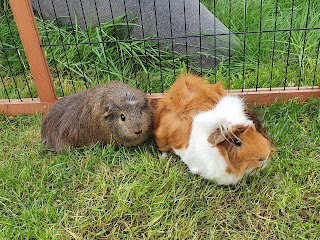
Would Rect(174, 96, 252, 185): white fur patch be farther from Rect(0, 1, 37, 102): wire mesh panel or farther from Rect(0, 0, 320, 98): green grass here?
Rect(0, 1, 37, 102): wire mesh panel

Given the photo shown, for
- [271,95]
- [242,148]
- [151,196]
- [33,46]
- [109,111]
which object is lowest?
[151,196]

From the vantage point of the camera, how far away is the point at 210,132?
9.22 ft

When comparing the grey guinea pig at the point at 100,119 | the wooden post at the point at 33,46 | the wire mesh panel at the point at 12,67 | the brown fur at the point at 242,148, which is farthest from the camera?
the wire mesh panel at the point at 12,67

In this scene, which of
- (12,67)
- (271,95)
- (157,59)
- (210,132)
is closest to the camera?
(210,132)

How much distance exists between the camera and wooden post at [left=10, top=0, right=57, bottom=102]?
3.24m

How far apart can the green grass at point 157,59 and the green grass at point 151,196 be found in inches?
26.1

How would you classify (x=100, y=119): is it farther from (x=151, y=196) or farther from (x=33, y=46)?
(x=33, y=46)

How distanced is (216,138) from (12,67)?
2.42 metres

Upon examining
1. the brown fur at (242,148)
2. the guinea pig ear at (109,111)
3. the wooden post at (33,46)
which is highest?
the wooden post at (33,46)

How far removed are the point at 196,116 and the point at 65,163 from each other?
0.99m

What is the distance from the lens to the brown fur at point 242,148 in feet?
8.84

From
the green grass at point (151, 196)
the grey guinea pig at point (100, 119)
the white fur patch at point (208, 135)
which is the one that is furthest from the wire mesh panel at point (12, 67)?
the white fur patch at point (208, 135)

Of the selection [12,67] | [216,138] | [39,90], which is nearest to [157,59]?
[39,90]

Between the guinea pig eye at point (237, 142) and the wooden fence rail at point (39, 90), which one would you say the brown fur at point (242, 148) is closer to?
the guinea pig eye at point (237, 142)
